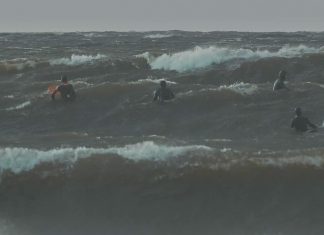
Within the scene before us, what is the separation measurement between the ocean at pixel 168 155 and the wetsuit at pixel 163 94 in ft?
0.69

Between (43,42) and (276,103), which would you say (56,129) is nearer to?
(276,103)

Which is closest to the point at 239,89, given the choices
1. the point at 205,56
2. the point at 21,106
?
the point at 205,56

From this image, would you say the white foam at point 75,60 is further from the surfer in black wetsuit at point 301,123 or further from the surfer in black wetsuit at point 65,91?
the surfer in black wetsuit at point 301,123

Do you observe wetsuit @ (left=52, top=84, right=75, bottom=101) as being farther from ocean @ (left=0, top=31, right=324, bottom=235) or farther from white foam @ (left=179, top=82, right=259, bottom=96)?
white foam @ (left=179, top=82, right=259, bottom=96)

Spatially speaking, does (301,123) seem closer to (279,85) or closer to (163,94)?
(279,85)

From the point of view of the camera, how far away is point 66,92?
18.9 metres

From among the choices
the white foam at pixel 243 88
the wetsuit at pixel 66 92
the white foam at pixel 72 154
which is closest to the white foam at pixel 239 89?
the white foam at pixel 243 88

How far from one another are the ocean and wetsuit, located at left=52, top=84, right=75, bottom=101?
23 centimetres

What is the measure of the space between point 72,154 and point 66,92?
6.27 m

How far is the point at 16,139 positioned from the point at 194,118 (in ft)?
15.0

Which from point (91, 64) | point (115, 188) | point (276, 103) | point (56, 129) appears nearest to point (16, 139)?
point (56, 129)

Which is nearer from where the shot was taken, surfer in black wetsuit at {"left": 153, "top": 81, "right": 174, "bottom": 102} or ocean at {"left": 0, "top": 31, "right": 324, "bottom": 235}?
ocean at {"left": 0, "top": 31, "right": 324, "bottom": 235}

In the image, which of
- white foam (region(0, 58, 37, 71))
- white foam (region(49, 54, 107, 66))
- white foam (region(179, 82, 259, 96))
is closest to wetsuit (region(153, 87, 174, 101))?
white foam (region(179, 82, 259, 96))

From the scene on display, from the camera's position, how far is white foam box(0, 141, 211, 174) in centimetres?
1257
